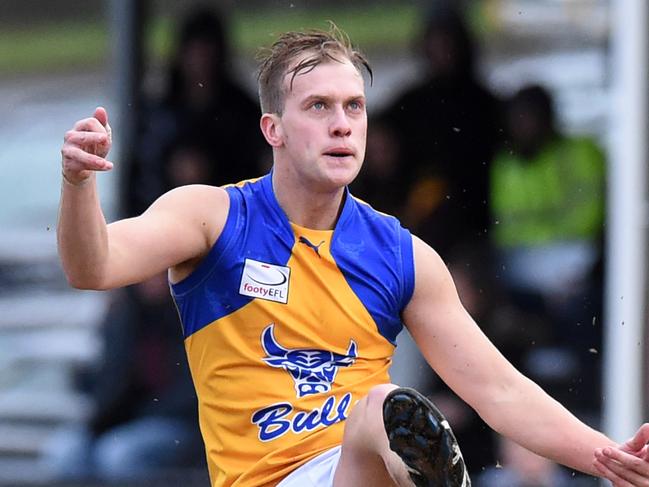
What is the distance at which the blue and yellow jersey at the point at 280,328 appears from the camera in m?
4.68

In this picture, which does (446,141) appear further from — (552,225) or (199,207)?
(199,207)

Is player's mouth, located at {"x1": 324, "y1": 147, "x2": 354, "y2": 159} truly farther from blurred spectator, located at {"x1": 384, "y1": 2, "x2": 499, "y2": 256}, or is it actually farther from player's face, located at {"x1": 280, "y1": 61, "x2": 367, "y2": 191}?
blurred spectator, located at {"x1": 384, "y1": 2, "x2": 499, "y2": 256}

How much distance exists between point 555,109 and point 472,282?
1220mm

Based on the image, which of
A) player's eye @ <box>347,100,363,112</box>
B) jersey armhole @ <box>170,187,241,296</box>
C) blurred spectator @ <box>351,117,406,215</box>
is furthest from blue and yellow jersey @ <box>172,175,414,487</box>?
blurred spectator @ <box>351,117,406,215</box>

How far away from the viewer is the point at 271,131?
4789 millimetres

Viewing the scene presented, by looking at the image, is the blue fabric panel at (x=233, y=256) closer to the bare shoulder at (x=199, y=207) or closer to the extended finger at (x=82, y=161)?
the bare shoulder at (x=199, y=207)

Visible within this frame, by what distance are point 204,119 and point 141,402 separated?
5.47ft

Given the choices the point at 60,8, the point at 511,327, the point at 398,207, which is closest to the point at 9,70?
the point at 60,8

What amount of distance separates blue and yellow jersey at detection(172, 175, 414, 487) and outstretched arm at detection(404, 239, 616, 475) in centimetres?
6

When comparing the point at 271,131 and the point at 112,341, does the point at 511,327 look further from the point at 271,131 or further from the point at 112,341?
the point at 271,131

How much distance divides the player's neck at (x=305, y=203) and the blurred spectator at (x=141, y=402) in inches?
159

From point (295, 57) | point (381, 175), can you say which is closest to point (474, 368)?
point (295, 57)

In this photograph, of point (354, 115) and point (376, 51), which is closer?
point (354, 115)

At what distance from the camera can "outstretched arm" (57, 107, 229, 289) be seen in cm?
409
